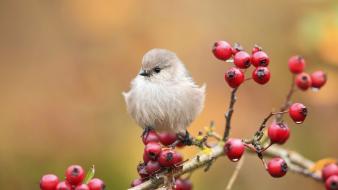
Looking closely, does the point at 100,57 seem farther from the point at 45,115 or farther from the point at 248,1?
the point at 248,1

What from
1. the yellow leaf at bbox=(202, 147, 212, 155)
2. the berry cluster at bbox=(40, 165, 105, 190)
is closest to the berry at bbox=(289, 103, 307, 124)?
the yellow leaf at bbox=(202, 147, 212, 155)

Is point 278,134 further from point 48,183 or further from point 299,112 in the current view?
point 48,183

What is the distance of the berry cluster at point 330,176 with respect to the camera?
292 centimetres

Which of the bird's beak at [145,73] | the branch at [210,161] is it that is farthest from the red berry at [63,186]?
the bird's beak at [145,73]

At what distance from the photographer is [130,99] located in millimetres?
4203

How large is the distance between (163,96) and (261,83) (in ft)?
4.42

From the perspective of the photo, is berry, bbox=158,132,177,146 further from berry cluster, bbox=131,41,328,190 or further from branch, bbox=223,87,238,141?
branch, bbox=223,87,238,141

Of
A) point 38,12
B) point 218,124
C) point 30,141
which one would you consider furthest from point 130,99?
point 38,12

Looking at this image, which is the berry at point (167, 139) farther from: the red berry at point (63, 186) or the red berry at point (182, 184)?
the red berry at point (63, 186)

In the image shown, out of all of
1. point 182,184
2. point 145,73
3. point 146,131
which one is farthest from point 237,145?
point 145,73

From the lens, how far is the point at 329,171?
306 centimetres

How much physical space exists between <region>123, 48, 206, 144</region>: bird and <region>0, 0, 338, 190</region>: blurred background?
0.61m

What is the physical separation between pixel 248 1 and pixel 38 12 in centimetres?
210

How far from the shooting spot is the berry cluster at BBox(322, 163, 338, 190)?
2.92 meters
